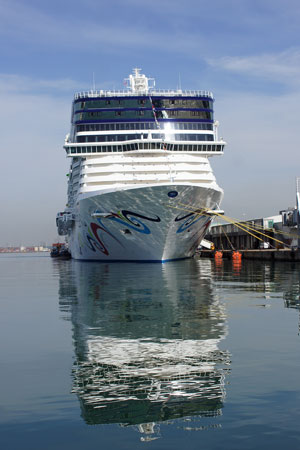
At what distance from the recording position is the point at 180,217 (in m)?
43.8

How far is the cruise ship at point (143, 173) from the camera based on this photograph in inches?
1686

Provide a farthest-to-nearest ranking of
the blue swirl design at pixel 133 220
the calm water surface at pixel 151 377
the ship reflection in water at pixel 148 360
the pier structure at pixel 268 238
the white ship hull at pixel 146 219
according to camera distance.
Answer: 1. the pier structure at pixel 268 238
2. the blue swirl design at pixel 133 220
3. the white ship hull at pixel 146 219
4. the ship reflection in water at pixel 148 360
5. the calm water surface at pixel 151 377

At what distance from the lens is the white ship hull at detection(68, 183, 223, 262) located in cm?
4209

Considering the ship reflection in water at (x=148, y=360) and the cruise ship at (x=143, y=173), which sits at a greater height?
the cruise ship at (x=143, y=173)

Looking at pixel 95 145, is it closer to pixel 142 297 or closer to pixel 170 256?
pixel 170 256

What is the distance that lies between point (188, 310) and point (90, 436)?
10.9 meters

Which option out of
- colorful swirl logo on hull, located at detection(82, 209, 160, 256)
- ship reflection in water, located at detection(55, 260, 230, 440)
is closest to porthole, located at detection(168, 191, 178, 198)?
colorful swirl logo on hull, located at detection(82, 209, 160, 256)

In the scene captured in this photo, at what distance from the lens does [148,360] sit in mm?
10242

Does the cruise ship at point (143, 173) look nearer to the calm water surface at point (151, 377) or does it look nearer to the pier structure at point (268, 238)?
the pier structure at point (268, 238)

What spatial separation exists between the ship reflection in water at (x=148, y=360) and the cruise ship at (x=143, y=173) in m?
22.2

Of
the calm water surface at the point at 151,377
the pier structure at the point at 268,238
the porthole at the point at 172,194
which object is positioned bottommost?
the calm water surface at the point at 151,377

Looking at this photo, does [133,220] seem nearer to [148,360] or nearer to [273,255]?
[273,255]

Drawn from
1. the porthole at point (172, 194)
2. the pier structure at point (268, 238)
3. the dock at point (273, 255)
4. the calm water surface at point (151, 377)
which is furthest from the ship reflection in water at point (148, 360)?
the dock at point (273, 255)

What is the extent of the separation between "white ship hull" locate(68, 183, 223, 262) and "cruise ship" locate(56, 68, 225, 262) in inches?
3.1
